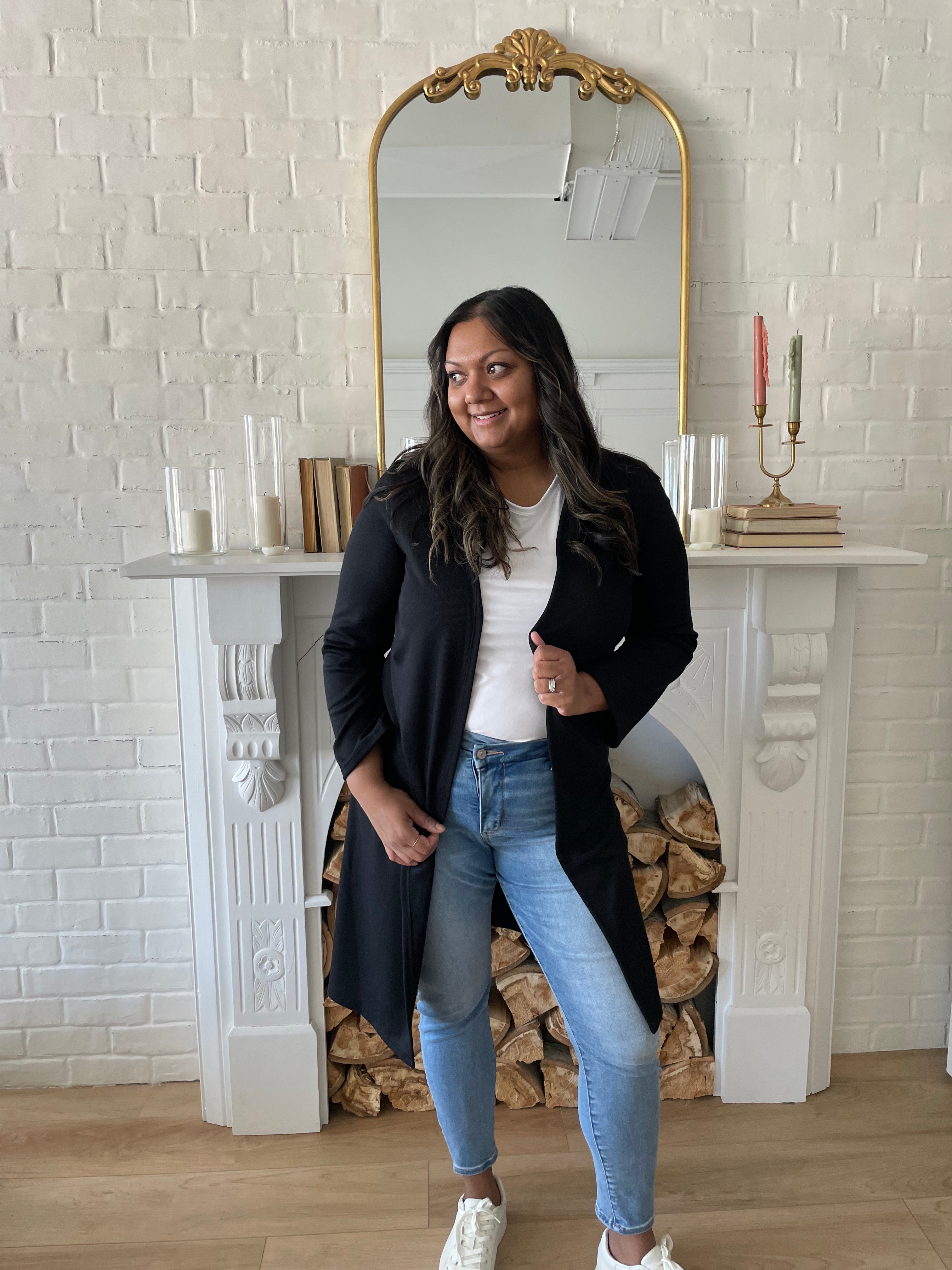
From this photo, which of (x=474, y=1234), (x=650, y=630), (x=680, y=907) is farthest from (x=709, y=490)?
(x=474, y=1234)

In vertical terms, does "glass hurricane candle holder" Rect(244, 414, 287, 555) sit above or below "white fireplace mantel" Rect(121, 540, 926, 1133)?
above

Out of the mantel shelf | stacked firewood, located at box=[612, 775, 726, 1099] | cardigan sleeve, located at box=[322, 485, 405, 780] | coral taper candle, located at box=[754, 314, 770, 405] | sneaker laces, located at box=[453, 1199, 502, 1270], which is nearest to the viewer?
cardigan sleeve, located at box=[322, 485, 405, 780]

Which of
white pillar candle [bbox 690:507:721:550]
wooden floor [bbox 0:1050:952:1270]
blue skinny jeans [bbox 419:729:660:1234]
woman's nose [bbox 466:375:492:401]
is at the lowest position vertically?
wooden floor [bbox 0:1050:952:1270]

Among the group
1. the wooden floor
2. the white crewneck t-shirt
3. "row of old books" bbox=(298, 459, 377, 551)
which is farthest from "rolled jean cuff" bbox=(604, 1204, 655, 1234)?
"row of old books" bbox=(298, 459, 377, 551)

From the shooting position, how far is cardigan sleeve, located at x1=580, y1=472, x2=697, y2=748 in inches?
54.9

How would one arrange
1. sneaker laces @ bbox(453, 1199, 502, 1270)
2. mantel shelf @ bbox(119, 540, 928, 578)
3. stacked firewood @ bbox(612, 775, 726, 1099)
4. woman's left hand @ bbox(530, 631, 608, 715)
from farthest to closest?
stacked firewood @ bbox(612, 775, 726, 1099) → mantel shelf @ bbox(119, 540, 928, 578) → sneaker laces @ bbox(453, 1199, 502, 1270) → woman's left hand @ bbox(530, 631, 608, 715)

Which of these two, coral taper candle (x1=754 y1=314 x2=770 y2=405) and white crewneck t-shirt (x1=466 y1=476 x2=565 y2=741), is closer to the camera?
white crewneck t-shirt (x1=466 y1=476 x2=565 y2=741)

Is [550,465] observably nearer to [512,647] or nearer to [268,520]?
[512,647]

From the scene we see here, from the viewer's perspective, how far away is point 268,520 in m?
1.83

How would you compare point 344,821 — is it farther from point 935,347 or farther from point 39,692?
point 935,347

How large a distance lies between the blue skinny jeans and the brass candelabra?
81 centimetres

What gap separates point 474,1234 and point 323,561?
1.20m

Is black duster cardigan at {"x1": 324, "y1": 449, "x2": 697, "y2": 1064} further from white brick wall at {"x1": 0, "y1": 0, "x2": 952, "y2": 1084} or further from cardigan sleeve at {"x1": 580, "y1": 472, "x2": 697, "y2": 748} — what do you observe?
white brick wall at {"x1": 0, "y1": 0, "x2": 952, "y2": 1084}

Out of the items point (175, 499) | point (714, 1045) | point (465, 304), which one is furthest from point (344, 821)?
point (465, 304)
